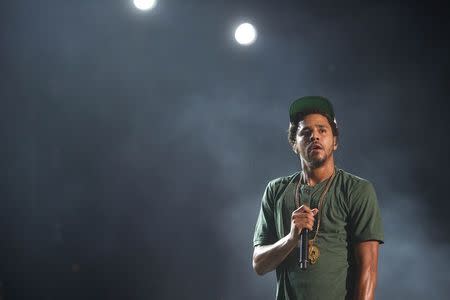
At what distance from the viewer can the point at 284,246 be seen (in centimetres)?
172

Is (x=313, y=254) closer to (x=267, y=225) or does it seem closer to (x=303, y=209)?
(x=303, y=209)

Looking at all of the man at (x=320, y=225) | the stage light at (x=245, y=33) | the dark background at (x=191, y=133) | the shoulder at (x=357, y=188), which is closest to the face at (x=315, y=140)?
the man at (x=320, y=225)

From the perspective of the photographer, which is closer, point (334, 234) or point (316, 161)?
point (334, 234)

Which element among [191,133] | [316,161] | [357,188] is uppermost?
[191,133]

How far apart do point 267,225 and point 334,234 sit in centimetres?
29

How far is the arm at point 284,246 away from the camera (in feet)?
5.39

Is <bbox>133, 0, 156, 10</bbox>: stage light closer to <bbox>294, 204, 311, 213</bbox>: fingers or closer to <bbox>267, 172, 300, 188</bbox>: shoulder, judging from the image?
<bbox>267, 172, 300, 188</bbox>: shoulder

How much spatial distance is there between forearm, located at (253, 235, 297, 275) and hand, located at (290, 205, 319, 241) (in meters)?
0.04

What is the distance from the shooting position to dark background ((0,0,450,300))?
4.50 meters

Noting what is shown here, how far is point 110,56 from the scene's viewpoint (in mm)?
4859

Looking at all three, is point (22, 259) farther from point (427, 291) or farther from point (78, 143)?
point (427, 291)

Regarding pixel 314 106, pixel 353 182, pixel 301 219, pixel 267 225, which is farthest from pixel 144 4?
pixel 301 219

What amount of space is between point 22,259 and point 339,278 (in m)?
3.70

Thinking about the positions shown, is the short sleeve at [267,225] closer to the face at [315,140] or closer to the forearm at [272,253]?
the forearm at [272,253]
